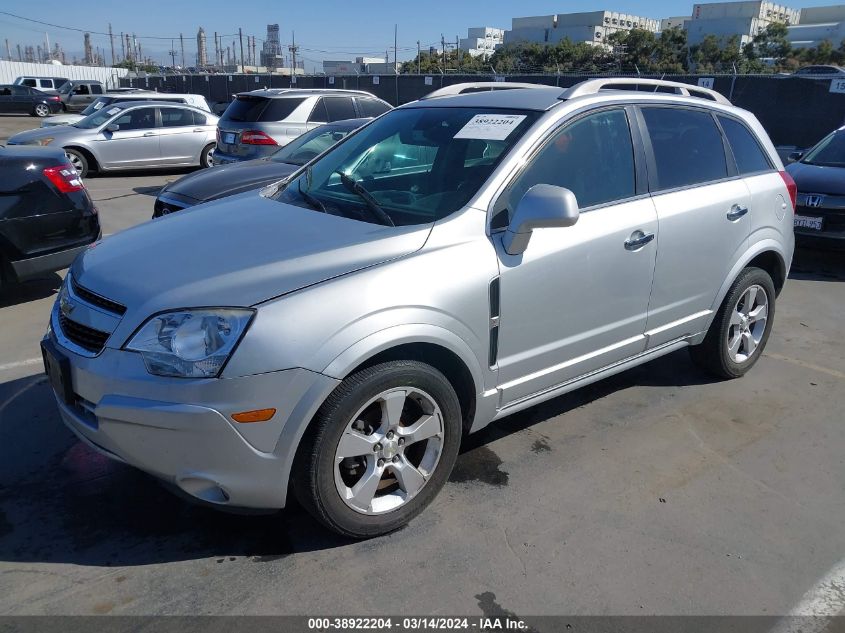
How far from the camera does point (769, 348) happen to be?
5.41 meters

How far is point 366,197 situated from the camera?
343cm

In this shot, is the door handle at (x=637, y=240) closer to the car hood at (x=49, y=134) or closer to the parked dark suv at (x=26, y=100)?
the car hood at (x=49, y=134)

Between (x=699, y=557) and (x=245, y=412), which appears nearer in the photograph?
(x=245, y=412)

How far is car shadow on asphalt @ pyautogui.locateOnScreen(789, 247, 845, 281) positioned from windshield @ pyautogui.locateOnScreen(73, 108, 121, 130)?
12.6 m

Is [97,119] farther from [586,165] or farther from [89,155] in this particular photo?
[586,165]

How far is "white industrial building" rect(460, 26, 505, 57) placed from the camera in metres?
113

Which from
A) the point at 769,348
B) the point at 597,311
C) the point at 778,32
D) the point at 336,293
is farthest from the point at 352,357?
the point at 778,32

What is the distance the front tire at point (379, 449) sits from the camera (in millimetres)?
2656

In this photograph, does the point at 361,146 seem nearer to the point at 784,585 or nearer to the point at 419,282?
the point at 419,282

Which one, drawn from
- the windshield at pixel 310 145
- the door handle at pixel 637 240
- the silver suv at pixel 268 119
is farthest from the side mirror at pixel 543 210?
the silver suv at pixel 268 119

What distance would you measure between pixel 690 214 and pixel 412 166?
5.39 feet

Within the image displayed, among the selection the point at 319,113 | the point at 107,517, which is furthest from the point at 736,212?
the point at 319,113

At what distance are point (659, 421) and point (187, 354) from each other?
9.38 feet

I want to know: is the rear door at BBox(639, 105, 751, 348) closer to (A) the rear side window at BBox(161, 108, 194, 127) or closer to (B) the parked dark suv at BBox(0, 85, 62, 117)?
(A) the rear side window at BBox(161, 108, 194, 127)
